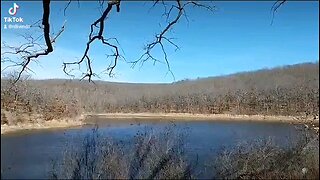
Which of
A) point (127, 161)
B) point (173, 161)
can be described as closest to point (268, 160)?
point (173, 161)

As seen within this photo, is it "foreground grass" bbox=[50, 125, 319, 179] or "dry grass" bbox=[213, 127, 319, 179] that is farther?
"dry grass" bbox=[213, 127, 319, 179]

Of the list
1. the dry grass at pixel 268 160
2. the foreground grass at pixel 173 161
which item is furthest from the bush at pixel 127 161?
the dry grass at pixel 268 160

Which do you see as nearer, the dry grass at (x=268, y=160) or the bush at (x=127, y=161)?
the bush at (x=127, y=161)

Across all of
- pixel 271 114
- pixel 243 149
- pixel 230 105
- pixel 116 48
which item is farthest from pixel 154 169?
pixel 230 105

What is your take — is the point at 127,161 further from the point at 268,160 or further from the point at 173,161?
the point at 268,160

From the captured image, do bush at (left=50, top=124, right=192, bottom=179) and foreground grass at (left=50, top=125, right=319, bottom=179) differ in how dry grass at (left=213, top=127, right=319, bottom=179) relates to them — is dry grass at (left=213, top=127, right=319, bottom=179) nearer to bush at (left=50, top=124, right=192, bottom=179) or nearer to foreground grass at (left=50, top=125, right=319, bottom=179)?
foreground grass at (left=50, top=125, right=319, bottom=179)

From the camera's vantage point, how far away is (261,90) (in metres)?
28.8

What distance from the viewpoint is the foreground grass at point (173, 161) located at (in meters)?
6.52

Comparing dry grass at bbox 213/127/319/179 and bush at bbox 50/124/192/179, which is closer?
bush at bbox 50/124/192/179

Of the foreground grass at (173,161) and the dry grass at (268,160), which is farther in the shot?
the dry grass at (268,160)

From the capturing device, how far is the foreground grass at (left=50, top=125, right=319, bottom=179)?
6.52 metres

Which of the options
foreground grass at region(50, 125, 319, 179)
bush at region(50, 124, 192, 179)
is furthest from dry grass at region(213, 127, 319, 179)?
bush at region(50, 124, 192, 179)

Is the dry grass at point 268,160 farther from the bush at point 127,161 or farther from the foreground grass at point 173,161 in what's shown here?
the bush at point 127,161

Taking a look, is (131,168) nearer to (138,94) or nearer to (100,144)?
(100,144)
